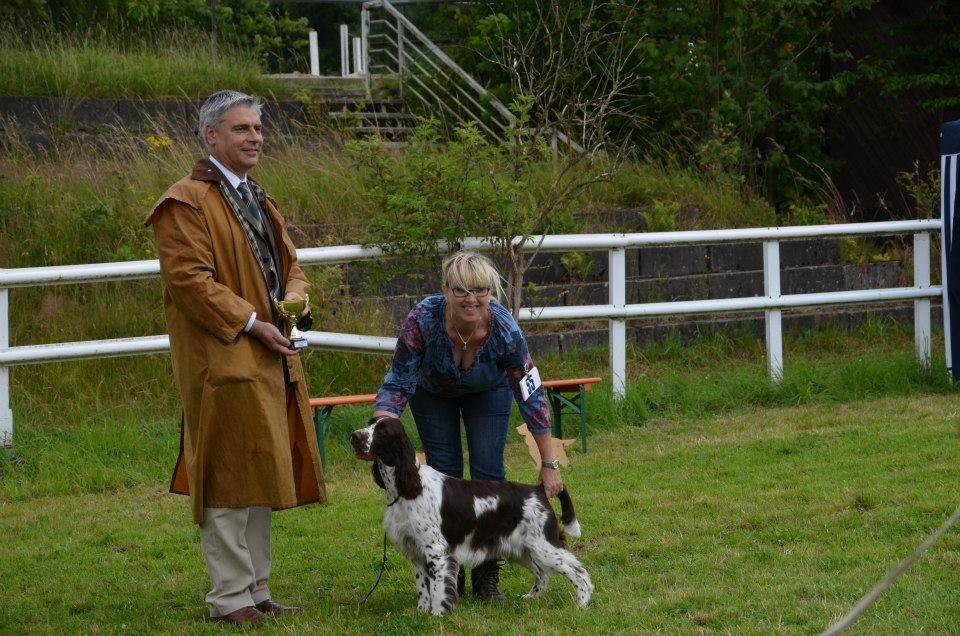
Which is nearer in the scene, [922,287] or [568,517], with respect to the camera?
[568,517]

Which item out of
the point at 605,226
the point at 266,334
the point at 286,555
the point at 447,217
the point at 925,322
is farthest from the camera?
the point at 605,226

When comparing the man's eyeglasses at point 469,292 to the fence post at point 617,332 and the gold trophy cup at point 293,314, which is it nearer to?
the gold trophy cup at point 293,314

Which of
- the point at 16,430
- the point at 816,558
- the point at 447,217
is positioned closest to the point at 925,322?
the point at 447,217

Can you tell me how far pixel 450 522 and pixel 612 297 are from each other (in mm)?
4771

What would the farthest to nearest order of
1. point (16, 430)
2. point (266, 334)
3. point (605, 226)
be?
point (605, 226) → point (16, 430) → point (266, 334)

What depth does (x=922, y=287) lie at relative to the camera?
1118cm

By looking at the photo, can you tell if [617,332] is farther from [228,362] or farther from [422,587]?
[228,362]

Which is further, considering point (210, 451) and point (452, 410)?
point (452, 410)

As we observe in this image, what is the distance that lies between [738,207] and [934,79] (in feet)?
12.4

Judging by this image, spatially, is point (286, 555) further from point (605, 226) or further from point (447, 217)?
point (605, 226)

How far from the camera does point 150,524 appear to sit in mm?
7508

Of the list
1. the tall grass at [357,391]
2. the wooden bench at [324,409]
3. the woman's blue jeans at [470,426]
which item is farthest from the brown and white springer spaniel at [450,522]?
the tall grass at [357,391]

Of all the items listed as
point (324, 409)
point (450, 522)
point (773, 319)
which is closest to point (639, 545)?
point (450, 522)

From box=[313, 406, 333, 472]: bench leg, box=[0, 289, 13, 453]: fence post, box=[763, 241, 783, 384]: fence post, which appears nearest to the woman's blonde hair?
box=[313, 406, 333, 472]: bench leg
